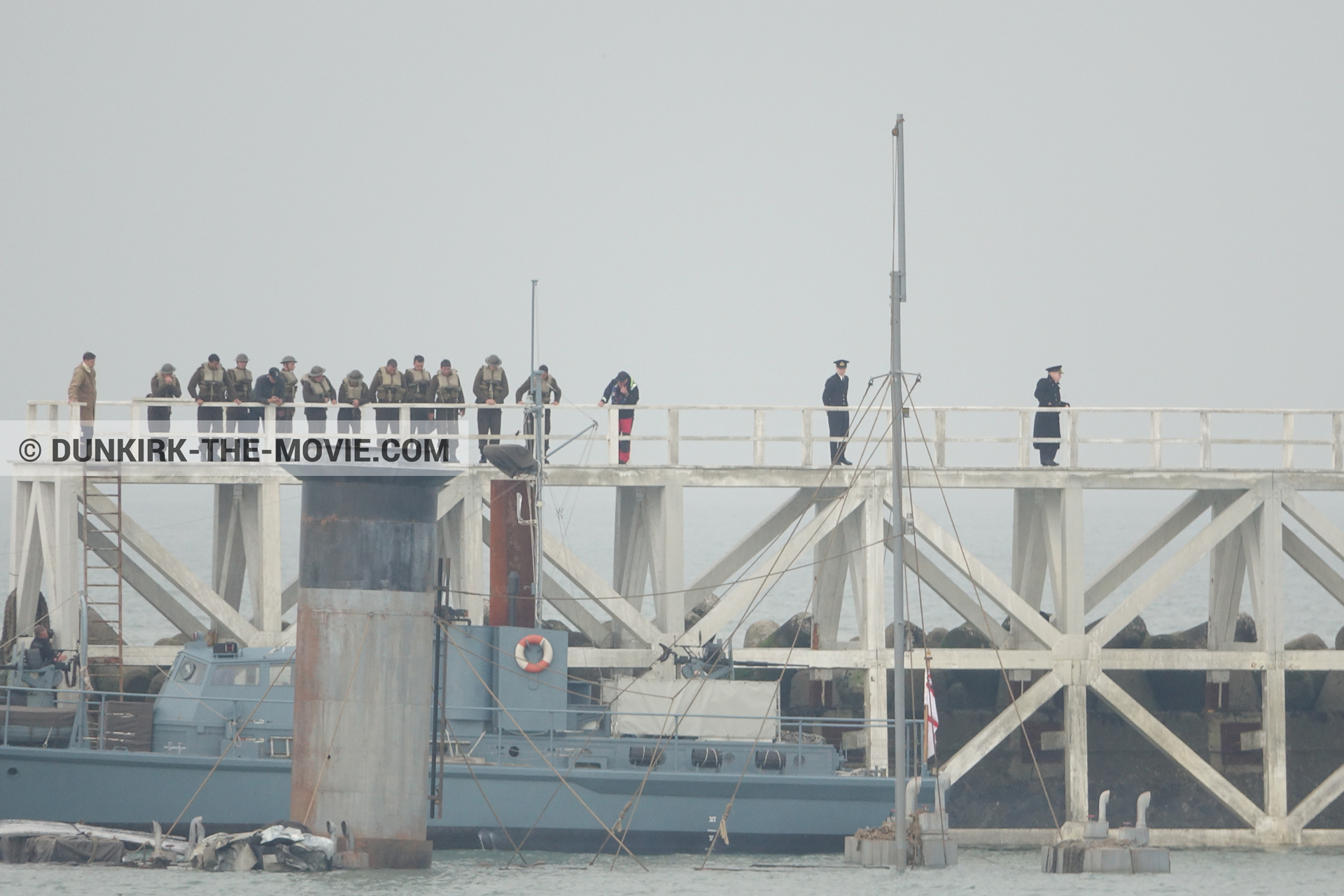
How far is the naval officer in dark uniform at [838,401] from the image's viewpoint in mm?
33781

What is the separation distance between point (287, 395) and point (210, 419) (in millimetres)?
1385

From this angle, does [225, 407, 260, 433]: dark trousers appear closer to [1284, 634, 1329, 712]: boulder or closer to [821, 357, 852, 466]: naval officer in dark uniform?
[821, 357, 852, 466]: naval officer in dark uniform

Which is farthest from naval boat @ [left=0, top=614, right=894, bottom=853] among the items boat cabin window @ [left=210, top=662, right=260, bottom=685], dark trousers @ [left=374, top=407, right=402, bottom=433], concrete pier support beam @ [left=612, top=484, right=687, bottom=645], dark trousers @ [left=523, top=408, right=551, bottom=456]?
dark trousers @ [left=374, top=407, right=402, bottom=433]

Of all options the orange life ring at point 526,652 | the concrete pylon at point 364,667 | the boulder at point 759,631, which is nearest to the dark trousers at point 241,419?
the orange life ring at point 526,652

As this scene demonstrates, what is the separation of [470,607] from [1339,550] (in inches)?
605

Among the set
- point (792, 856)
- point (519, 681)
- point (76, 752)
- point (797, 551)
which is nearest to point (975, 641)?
point (797, 551)

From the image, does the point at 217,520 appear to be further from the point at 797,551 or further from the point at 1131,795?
the point at 1131,795

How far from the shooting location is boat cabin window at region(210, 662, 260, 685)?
27.7 meters

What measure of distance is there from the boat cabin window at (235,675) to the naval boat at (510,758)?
20 millimetres

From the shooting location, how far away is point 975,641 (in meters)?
35.6

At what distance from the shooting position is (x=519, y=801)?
2739 cm

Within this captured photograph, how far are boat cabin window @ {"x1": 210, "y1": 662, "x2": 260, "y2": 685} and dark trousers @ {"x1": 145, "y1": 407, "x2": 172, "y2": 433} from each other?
5.88 metres

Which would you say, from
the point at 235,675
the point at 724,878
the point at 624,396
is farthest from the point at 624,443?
the point at 724,878

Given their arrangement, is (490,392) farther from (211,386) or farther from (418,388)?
(211,386)
